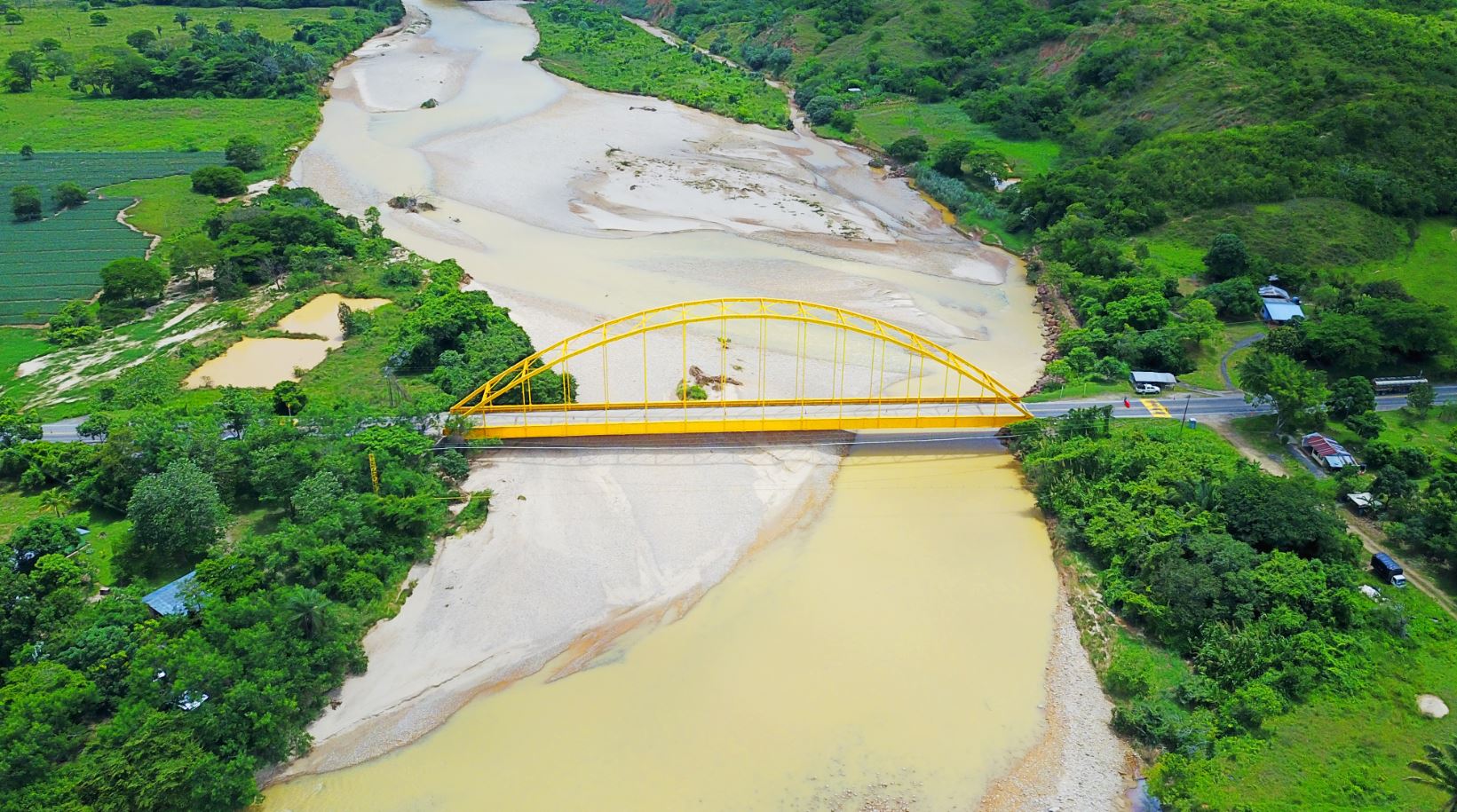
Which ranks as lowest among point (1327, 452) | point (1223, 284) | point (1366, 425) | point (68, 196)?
point (1327, 452)

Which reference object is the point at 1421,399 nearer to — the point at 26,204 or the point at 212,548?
the point at 212,548

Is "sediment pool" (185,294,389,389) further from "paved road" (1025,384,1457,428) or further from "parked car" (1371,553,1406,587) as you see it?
"parked car" (1371,553,1406,587)

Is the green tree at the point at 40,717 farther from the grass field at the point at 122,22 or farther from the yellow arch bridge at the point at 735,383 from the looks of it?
the grass field at the point at 122,22

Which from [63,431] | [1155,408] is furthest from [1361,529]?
[63,431]

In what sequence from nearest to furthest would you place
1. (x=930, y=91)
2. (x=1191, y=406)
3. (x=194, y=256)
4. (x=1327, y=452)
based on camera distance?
(x=1327, y=452)
(x=1191, y=406)
(x=194, y=256)
(x=930, y=91)

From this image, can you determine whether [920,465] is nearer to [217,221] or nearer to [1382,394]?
[1382,394]

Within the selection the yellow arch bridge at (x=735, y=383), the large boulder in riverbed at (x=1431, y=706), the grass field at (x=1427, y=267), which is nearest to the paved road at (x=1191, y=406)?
the yellow arch bridge at (x=735, y=383)

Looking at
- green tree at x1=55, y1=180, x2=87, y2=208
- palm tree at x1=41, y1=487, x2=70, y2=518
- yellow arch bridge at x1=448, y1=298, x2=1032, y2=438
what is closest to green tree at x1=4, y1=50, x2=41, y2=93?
green tree at x1=55, y1=180, x2=87, y2=208

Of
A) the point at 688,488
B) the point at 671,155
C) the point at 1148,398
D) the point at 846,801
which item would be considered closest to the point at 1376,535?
the point at 1148,398
